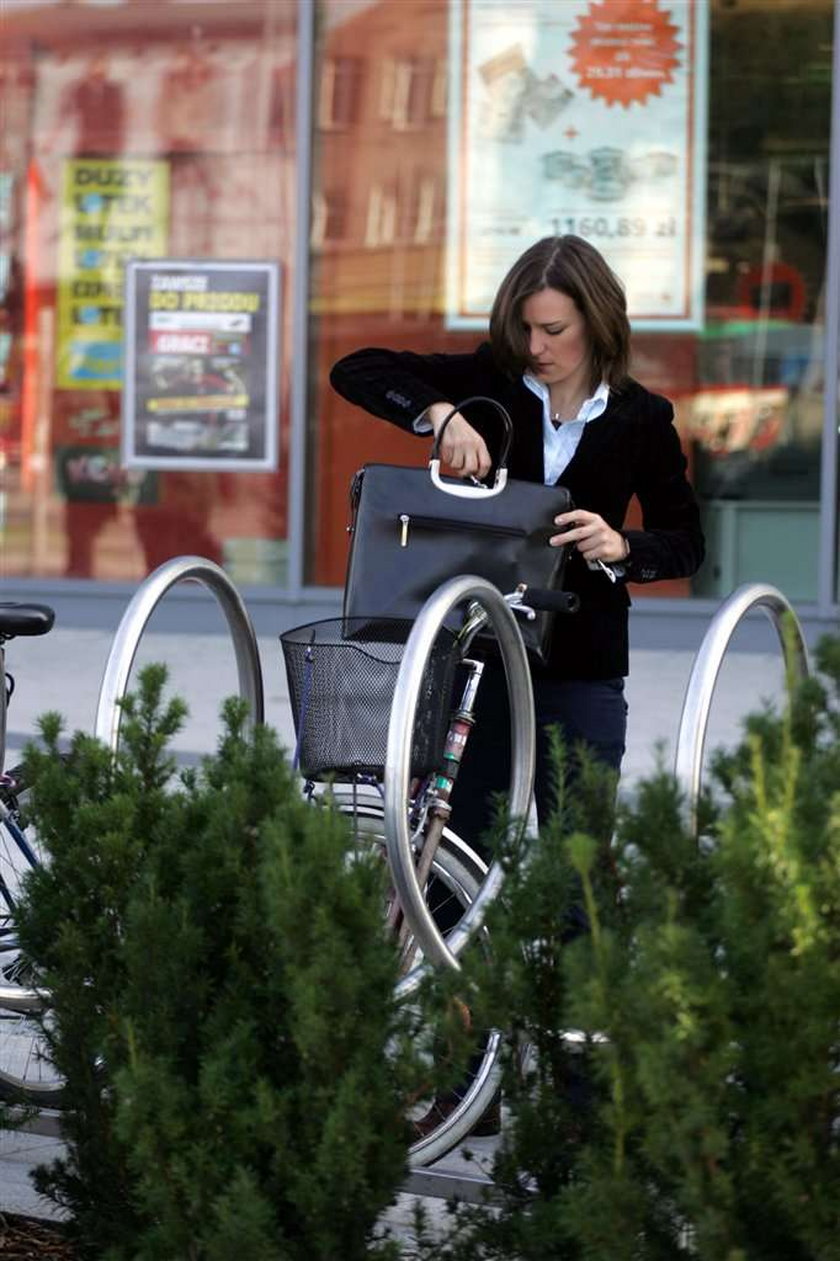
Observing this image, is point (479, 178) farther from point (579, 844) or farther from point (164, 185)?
point (579, 844)

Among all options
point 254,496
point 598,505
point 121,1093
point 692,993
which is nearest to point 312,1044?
point 121,1093

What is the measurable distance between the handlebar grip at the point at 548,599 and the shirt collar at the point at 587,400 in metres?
0.48

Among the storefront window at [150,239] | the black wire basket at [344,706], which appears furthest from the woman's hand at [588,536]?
the storefront window at [150,239]

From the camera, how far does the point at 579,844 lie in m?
2.65

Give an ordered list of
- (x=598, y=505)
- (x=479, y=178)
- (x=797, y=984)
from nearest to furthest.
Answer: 1. (x=797, y=984)
2. (x=598, y=505)
3. (x=479, y=178)

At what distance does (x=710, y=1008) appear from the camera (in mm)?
2527

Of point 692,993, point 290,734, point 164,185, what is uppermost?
point 164,185

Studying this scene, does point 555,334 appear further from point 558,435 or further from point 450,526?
point 450,526

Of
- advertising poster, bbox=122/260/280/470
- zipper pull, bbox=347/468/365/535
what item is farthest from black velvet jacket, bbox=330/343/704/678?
advertising poster, bbox=122/260/280/470

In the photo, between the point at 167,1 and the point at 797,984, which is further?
the point at 167,1

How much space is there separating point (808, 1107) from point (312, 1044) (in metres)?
0.61

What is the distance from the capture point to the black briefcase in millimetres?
3846

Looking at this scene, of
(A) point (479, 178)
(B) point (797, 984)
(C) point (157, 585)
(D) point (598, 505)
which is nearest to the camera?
(B) point (797, 984)

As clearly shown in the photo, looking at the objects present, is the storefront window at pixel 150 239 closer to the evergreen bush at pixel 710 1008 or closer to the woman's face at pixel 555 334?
the woman's face at pixel 555 334
